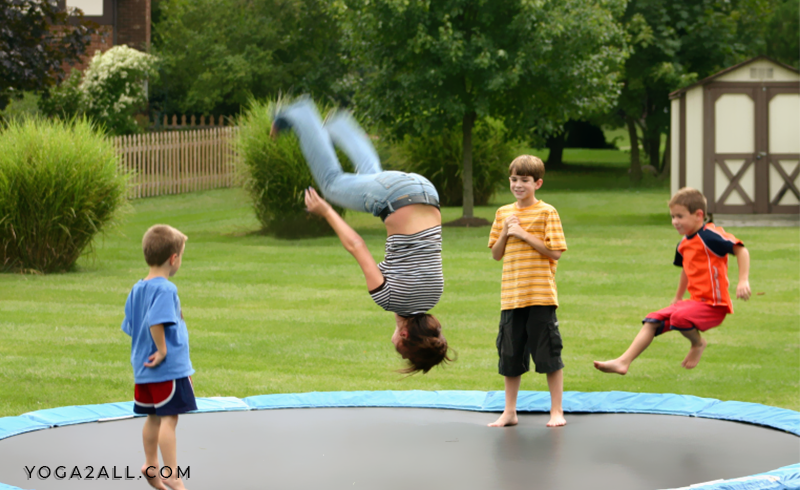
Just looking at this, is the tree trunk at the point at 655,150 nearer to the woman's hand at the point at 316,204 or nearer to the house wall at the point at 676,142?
the house wall at the point at 676,142

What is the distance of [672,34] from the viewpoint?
23406 millimetres

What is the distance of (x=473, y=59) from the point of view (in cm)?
1366

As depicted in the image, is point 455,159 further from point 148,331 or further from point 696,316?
point 148,331

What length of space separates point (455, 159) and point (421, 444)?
13.6m

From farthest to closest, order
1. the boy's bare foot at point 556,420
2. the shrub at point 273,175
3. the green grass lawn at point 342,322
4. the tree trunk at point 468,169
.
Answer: the tree trunk at point 468,169, the shrub at point 273,175, the green grass lawn at point 342,322, the boy's bare foot at point 556,420

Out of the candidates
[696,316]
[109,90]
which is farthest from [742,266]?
[109,90]

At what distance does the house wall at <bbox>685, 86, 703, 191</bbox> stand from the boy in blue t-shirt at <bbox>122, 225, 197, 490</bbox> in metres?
12.1

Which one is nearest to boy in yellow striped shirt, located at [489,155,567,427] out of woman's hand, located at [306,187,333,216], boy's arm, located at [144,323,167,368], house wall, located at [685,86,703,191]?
woman's hand, located at [306,187,333,216]

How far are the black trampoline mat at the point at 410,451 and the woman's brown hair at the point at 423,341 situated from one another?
47cm

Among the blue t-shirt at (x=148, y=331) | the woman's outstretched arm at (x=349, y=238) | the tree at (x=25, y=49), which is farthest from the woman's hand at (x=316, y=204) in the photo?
the tree at (x=25, y=49)

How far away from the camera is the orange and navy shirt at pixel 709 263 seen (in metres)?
4.52

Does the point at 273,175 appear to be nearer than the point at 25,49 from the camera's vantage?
No

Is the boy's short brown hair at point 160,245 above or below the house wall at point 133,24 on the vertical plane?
below

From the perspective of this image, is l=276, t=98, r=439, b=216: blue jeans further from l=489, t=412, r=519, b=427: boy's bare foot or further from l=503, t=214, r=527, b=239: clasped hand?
l=489, t=412, r=519, b=427: boy's bare foot
